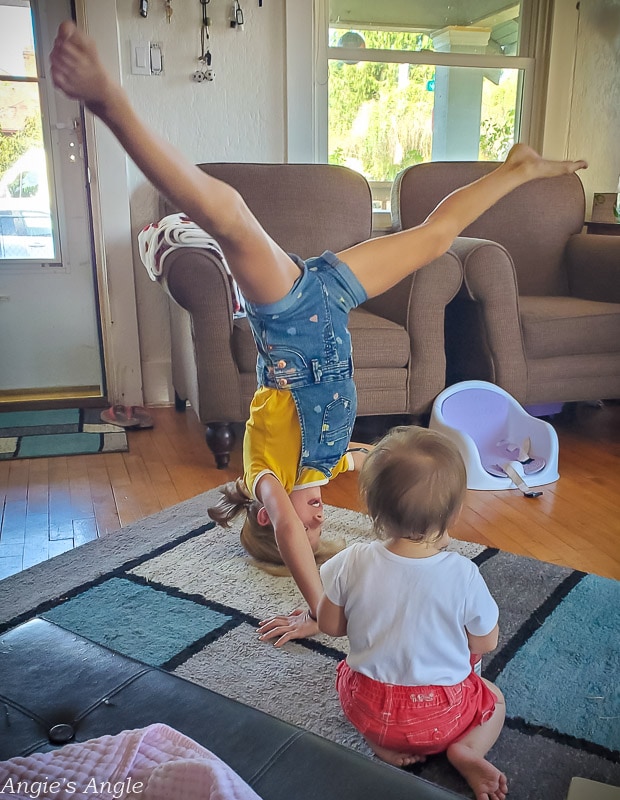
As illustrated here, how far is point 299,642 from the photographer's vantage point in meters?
1.40

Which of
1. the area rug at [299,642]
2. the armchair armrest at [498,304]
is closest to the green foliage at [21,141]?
the armchair armrest at [498,304]

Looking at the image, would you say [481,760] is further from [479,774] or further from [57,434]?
[57,434]

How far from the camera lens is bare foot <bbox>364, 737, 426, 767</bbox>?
3.49 ft

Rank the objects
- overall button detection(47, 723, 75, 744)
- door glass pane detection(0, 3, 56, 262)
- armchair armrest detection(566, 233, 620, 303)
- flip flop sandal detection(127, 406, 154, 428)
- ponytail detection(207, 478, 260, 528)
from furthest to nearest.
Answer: door glass pane detection(0, 3, 56, 262) → flip flop sandal detection(127, 406, 154, 428) → armchair armrest detection(566, 233, 620, 303) → ponytail detection(207, 478, 260, 528) → overall button detection(47, 723, 75, 744)

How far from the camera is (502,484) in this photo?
2219 millimetres

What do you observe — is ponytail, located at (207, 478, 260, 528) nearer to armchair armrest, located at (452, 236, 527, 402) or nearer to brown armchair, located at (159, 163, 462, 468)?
brown armchair, located at (159, 163, 462, 468)

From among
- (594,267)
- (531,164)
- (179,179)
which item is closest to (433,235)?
(531,164)

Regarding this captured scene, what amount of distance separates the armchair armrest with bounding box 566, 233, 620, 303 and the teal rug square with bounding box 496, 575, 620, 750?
1.66m

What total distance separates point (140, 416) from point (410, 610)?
2.24 metres

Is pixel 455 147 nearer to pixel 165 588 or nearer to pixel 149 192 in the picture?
pixel 149 192

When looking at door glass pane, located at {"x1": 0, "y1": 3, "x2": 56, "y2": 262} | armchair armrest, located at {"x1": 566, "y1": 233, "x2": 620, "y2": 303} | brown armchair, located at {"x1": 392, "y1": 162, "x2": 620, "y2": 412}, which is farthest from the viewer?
door glass pane, located at {"x1": 0, "y1": 3, "x2": 56, "y2": 262}

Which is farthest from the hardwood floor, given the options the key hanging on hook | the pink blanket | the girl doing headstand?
the key hanging on hook

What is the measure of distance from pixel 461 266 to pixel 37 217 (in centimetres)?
204

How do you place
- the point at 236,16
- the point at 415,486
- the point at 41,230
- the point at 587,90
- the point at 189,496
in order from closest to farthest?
the point at 415,486 → the point at 189,496 → the point at 236,16 → the point at 41,230 → the point at 587,90
